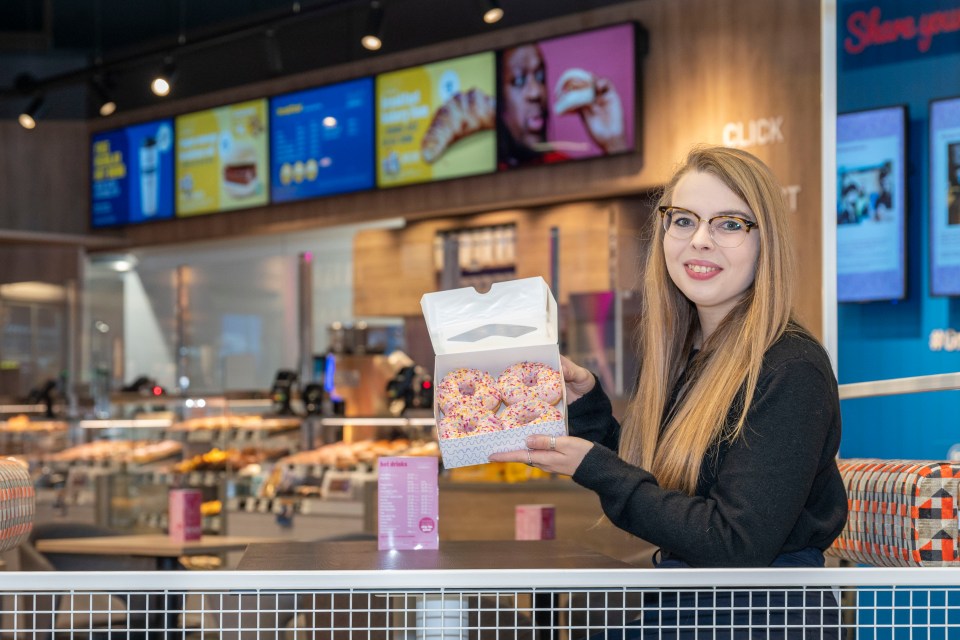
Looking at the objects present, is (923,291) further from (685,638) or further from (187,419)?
(187,419)

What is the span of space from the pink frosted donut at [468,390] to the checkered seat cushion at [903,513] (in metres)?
0.74

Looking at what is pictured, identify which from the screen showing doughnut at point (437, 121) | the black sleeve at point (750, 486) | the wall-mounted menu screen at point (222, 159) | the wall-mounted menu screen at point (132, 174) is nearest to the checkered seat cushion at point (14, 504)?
the black sleeve at point (750, 486)

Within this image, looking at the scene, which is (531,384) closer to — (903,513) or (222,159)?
(903,513)

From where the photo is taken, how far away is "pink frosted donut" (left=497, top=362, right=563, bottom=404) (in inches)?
68.6

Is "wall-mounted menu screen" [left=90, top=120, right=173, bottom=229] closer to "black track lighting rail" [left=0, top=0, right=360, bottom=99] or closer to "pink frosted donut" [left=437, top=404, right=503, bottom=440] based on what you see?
"black track lighting rail" [left=0, top=0, right=360, bottom=99]

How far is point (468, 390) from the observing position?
5.84 feet

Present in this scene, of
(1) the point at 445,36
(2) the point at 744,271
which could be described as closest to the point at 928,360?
(2) the point at 744,271

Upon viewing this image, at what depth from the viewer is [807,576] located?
1.43 meters

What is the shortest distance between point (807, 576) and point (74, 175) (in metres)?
8.42

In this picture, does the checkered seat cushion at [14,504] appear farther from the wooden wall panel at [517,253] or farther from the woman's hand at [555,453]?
the wooden wall panel at [517,253]

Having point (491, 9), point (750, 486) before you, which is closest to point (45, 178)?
point (491, 9)

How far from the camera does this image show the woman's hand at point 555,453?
1.70 metres

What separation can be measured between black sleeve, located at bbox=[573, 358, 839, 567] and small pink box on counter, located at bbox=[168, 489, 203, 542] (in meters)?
3.15

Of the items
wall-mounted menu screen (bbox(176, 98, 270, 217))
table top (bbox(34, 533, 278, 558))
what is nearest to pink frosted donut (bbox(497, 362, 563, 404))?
table top (bbox(34, 533, 278, 558))
